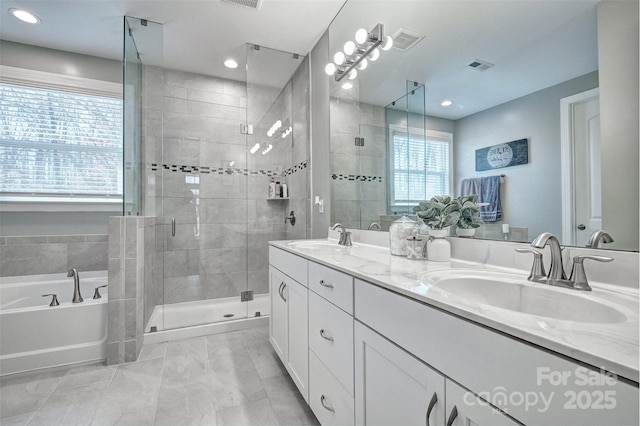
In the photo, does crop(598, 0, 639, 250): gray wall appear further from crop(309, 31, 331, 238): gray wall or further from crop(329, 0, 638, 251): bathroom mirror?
crop(309, 31, 331, 238): gray wall

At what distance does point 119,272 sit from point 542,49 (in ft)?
8.48

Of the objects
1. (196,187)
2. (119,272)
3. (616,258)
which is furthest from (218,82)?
(616,258)

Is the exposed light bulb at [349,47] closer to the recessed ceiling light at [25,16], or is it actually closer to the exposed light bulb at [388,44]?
the exposed light bulb at [388,44]

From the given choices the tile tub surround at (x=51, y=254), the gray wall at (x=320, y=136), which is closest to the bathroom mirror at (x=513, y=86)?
the gray wall at (x=320, y=136)

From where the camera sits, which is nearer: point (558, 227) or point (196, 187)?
point (558, 227)

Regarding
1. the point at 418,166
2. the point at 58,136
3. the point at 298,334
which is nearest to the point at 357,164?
the point at 418,166

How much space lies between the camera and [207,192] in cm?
295

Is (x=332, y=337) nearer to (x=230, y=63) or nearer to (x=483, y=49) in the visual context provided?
(x=483, y=49)

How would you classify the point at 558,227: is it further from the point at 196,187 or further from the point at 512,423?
the point at 196,187

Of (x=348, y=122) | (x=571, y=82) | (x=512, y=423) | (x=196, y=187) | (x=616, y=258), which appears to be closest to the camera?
(x=512, y=423)

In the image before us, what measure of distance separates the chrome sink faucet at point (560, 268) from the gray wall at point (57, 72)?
326cm

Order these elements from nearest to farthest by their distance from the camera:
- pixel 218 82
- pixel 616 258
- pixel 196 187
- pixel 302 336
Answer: pixel 616 258 < pixel 302 336 < pixel 196 187 < pixel 218 82

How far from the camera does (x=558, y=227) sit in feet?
3.06

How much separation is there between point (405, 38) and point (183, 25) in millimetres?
1887
